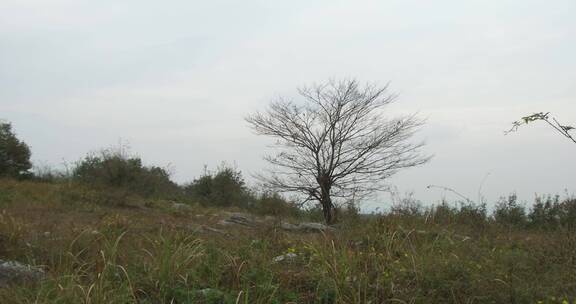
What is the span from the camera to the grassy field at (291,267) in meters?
3.88

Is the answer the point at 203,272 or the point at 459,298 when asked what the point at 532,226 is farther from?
the point at 203,272

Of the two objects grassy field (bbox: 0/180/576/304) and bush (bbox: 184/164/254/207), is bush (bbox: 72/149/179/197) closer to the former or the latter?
bush (bbox: 184/164/254/207)

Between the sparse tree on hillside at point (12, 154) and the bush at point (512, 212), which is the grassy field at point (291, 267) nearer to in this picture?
the bush at point (512, 212)

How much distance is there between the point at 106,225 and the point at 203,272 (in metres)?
2.37

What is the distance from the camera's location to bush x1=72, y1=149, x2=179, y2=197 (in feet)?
56.6

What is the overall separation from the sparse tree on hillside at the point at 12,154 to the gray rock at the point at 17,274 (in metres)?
18.0

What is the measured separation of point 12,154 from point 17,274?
731 inches

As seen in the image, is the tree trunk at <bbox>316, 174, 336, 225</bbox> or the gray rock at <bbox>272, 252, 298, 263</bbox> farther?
the tree trunk at <bbox>316, 174, 336, 225</bbox>

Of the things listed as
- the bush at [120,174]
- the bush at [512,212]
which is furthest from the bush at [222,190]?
the bush at [512,212]

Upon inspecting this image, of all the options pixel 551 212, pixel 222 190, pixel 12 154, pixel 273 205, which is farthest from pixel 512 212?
pixel 12 154

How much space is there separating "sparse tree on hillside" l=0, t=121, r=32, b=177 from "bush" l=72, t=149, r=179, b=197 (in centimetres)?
323

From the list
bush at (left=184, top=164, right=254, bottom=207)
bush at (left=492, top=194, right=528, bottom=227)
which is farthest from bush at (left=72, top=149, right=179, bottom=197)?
bush at (left=492, top=194, right=528, bottom=227)

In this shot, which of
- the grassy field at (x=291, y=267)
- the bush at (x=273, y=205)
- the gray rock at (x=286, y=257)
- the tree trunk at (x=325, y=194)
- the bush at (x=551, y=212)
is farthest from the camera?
the bush at (x=273, y=205)

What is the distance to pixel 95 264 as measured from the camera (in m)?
Result: 4.31
